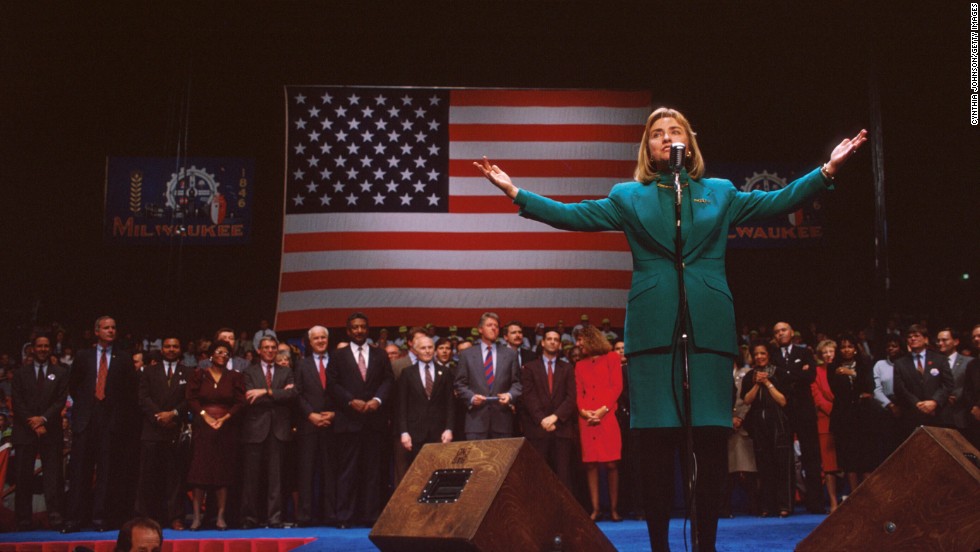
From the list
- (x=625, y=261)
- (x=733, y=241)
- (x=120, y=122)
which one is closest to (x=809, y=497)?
(x=625, y=261)

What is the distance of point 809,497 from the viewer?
670 cm

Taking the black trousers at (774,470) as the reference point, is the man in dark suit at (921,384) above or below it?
above

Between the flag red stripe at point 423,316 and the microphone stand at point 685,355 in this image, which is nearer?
the microphone stand at point 685,355

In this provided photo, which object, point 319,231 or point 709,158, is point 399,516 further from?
point 709,158

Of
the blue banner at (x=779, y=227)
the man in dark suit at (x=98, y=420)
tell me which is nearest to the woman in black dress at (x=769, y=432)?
the man in dark suit at (x=98, y=420)

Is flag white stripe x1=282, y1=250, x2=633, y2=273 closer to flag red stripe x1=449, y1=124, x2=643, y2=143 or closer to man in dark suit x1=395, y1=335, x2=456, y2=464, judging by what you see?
flag red stripe x1=449, y1=124, x2=643, y2=143

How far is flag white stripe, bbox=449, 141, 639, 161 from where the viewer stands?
9375 mm

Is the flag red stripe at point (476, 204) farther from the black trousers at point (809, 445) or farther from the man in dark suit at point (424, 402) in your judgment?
the black trousers at point (809, 445)

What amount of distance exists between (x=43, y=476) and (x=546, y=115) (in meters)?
6.17

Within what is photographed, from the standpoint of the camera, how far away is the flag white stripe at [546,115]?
9.45 meters

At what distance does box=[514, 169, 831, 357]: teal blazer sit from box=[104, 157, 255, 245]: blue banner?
38.1 ft

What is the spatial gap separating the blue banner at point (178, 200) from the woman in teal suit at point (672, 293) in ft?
38.3

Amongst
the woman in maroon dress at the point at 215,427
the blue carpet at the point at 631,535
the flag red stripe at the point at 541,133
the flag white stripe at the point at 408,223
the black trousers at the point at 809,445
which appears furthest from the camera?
the flag red stripe at the point at 541,133

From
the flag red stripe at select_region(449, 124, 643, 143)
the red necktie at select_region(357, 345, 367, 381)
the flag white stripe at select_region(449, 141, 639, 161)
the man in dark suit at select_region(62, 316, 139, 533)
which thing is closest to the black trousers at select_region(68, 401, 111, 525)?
the man in dark suit at select_region(62, 316, 139, 533)
